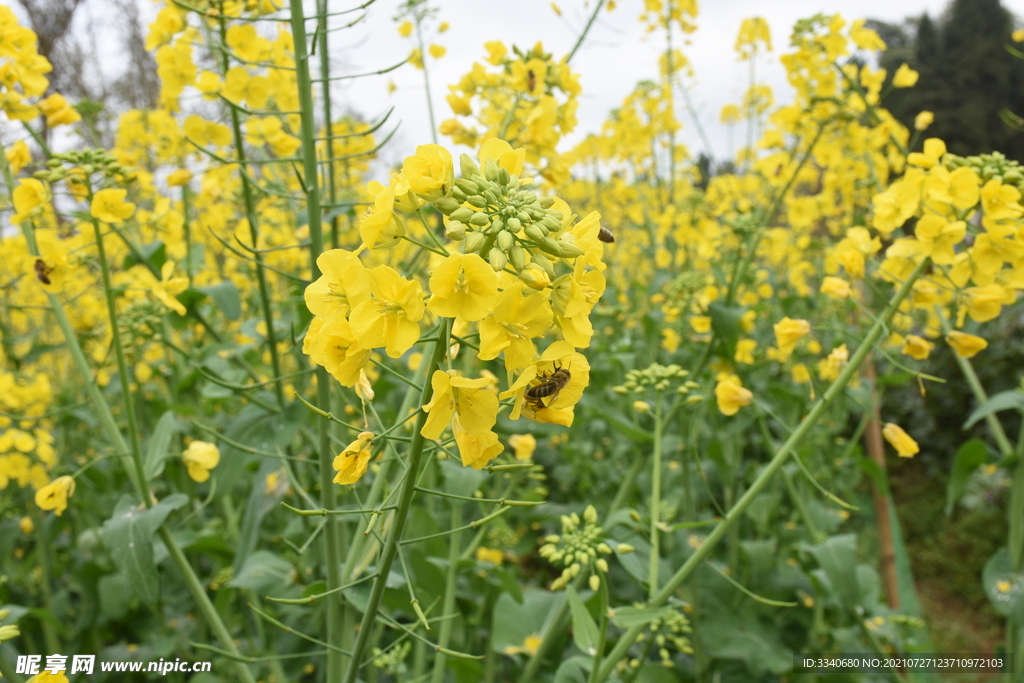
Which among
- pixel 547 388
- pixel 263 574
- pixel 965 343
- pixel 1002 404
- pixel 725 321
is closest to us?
pixel 547 388

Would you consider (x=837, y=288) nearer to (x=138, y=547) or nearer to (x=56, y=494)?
(x=138, y=547)

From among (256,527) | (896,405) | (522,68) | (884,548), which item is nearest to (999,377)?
(896,405)

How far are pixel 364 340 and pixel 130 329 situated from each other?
1.95 metres

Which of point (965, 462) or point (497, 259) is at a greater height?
point (497, 259)

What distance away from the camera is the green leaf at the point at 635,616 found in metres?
1.72

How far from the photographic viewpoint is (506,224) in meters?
1.09

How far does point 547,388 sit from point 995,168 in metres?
1.76

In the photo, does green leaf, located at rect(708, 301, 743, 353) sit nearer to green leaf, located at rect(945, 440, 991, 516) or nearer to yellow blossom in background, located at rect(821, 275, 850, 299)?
yellow blossom in background, located at rect(821, 275, 850, 299)

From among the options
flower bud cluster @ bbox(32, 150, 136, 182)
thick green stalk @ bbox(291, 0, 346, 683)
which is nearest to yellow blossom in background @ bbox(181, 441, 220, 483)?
thick green stalk @ bbox(291, 0, 346, 683)

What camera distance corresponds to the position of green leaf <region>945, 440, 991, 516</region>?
2.64 meters

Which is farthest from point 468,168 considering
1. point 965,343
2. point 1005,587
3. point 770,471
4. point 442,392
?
point 1005,587

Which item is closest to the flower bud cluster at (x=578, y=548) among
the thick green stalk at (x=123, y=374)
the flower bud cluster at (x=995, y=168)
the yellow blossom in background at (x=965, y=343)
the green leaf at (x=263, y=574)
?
the green leaf at (x=263, y=574)

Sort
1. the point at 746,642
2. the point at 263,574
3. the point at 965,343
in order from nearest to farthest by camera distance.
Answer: the point at 965,343 → the point at 263,574 → the point at 746,642

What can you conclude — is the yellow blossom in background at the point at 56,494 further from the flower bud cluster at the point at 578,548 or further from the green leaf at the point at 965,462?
the green leaf at the point at 965,462
